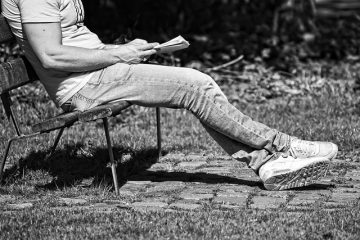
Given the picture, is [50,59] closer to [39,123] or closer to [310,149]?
[39,123]

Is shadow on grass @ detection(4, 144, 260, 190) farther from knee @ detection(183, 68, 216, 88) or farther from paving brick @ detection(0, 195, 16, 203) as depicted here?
knee @ detection(183, 68, 216, 88)

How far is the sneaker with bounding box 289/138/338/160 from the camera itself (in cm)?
562

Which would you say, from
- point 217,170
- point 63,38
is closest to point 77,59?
point 63,38

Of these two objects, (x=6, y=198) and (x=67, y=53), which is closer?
(x=67, y=53)

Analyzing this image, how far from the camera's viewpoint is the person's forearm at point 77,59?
539 centimetres

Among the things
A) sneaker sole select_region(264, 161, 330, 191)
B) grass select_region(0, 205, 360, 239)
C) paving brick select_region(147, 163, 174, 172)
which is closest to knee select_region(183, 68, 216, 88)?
sneaker sole select_region(264, 161, 330, 191)

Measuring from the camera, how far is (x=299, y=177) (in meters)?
5.53

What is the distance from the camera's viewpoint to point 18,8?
18.0ft

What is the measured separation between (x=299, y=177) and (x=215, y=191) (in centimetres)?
54

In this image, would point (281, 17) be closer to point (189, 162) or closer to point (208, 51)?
point (208, 51)

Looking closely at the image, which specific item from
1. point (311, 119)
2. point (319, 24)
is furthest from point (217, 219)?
point (319, 24)

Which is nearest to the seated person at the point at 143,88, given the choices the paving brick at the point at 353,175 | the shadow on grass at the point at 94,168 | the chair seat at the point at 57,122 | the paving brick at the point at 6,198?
the chair seat at the point at 57,122

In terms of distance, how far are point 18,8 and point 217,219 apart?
1.80 metres

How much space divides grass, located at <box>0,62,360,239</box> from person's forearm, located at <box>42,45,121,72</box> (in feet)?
2.60
